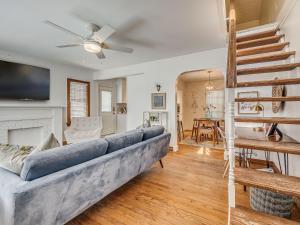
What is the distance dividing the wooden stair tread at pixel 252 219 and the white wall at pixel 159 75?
3.38 m

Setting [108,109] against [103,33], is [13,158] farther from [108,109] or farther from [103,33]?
[108,109]

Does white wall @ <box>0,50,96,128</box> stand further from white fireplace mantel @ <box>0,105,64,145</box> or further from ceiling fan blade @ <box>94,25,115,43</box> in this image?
ceiling fan blade @ <box>94,25,115,43</box>

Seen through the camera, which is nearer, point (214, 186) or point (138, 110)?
point (214, 186)

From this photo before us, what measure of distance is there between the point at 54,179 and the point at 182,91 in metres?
7.10

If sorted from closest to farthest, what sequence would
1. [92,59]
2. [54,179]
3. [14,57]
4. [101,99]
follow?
[54,179] → [14,57] → [92,59] → [101,99]

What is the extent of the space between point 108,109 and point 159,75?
118 inches

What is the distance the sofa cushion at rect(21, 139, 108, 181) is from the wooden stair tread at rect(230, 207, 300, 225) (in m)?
1.39

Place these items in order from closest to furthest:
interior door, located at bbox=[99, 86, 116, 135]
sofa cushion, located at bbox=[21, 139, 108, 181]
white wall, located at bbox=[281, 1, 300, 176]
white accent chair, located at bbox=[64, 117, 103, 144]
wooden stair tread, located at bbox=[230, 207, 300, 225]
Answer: wooden stair tread, located at bbox=[230, 207, 300, 225] < sofa cushion, located at bbox=[21, 139, 108, 181] < white wall, located at bbox=[281, 1, 300, 176] < white accent chair, located at bbox=[64, 117, 103, 144] < interior door, located at bbox=[99, 86, 116, 135]

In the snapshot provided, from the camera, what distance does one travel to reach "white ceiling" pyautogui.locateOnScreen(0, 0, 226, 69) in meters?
2.24

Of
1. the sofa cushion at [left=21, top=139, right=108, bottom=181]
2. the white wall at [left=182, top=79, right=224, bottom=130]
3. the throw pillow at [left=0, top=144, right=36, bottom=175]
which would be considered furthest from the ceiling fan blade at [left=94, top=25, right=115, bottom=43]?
the white wall at [left=182, top=79, right=224, bottom=130]

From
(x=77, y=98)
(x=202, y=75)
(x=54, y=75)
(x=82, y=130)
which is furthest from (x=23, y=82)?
(x=202, y=75)

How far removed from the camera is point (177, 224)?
1.70 metres

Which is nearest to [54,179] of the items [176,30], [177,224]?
[177,224]

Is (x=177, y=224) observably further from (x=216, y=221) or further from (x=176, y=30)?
(x=176, y=30)
